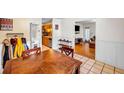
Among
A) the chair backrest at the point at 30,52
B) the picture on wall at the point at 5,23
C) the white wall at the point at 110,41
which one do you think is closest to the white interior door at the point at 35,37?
the chair backrest at the point at 30,52

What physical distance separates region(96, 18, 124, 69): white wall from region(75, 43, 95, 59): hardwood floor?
0.08m

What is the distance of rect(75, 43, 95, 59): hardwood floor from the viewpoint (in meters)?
1.83

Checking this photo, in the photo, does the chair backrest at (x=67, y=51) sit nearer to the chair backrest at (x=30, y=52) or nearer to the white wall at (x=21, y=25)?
the chair backrest at (x=30, y=52)

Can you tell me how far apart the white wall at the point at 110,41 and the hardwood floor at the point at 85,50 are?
3.1 inches

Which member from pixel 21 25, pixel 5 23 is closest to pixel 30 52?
pixel 21 25

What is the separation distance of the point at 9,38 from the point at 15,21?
224 millimetres

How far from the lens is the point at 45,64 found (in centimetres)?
166

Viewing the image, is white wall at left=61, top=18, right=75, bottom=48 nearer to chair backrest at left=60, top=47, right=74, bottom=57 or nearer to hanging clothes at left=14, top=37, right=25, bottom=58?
chair backrest at left=60, top=47, right=74, bottom=57

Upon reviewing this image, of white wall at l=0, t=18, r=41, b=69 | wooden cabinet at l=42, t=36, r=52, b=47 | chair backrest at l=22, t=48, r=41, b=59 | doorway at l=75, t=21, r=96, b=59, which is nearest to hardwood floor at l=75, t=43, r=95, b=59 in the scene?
doorway at l=75, t=21, r=96, b=59

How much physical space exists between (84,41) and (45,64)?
709mm
